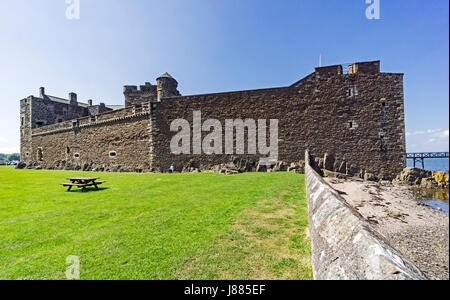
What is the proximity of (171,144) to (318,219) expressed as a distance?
1874 cm

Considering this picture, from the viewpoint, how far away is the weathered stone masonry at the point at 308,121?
52.5 feet

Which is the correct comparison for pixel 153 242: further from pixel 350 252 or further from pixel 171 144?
pixel 171 144

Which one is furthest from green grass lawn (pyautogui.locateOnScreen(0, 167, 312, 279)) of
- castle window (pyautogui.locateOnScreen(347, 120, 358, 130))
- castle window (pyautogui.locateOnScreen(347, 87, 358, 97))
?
castle window (pyautogui.locateOnScreen(347, 87, 358, 97))

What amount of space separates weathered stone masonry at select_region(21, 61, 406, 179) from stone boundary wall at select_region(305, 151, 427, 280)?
15.4 metres

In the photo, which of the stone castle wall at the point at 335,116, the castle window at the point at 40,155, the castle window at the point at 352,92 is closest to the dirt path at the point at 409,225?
the stone castle wall at the point at 335,116

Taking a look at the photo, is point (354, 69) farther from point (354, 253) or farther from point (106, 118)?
point (106, 118)

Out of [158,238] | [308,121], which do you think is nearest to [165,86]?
[308,121]

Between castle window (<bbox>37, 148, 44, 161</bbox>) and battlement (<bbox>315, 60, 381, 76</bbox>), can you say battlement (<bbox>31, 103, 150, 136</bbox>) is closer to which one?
castle window (<bbox>37, 148, 44, 161</bbox>)

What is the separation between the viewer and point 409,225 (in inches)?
293

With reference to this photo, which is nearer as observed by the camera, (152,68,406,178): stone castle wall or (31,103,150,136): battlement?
(152,68,406,178): stone castle wall

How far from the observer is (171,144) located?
66.7 ft

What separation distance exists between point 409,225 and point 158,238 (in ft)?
28.7

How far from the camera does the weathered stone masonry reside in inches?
630
